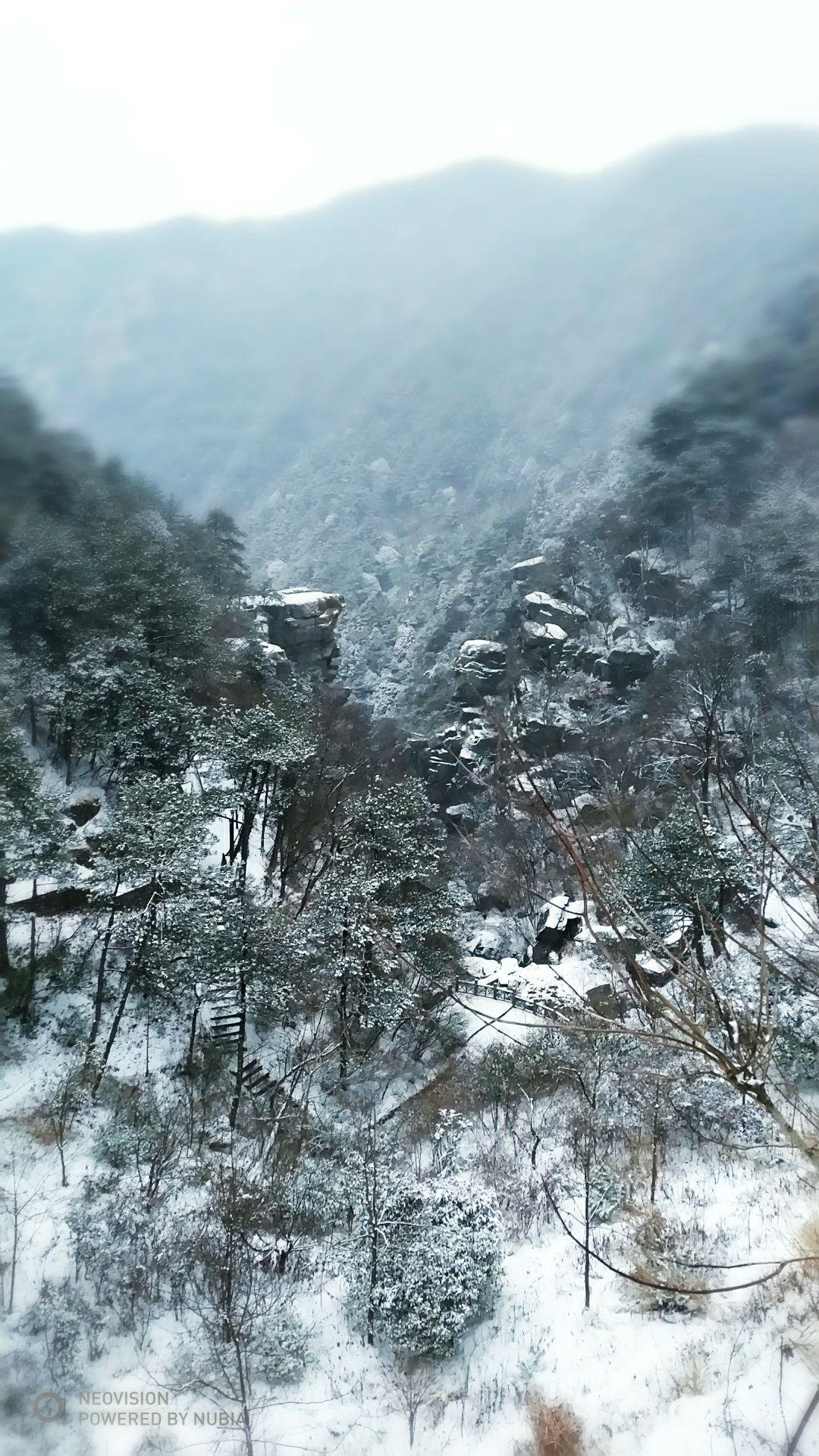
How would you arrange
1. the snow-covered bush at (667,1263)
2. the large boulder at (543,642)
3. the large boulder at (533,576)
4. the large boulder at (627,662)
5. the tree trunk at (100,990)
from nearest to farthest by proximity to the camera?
the snow-covered bush at (667,1263) < the tree trunk at (100,990) < the large boulder at (627,662) < the large boulder at (543,642) < the large boulder at (533,576)

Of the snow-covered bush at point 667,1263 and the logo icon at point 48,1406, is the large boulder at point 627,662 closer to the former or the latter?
the snow-covered bush at point 667,1263

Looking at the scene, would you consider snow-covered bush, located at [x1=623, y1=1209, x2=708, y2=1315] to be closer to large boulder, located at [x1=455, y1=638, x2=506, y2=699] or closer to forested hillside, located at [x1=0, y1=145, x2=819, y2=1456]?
forested hillside, located at [x1=0, y1=145, x2=819, y2=1456]

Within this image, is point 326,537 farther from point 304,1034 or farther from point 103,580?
point 304,1034

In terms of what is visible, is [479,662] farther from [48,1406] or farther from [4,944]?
[48,1406]

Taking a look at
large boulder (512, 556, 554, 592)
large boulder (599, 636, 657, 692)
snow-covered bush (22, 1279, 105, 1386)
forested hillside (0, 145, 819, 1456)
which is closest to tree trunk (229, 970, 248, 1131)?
forested hillside (0, 145, 819, 1456)

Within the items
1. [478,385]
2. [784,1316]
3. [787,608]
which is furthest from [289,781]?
[787,608]

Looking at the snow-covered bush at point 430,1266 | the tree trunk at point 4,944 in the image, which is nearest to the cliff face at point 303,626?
the tree trunk at point 4,944
